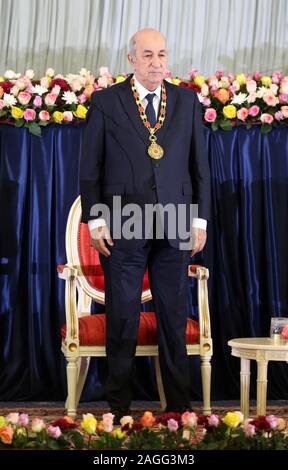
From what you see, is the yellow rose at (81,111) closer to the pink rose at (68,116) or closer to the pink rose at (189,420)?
the pink rose at (68,116)

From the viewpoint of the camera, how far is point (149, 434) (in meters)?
2.21

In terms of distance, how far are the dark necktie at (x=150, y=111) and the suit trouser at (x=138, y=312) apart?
553 mm

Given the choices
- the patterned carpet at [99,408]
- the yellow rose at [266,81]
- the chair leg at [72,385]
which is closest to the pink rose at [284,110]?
the yellow rose at [266,81]

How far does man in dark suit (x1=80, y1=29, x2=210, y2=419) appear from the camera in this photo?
154 inches

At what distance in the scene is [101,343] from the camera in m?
4.32

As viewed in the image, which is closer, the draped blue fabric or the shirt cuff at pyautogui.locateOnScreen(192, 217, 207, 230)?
the shirt cuff at pyautogui.locateOnScreen(192, 217, 207, 230)

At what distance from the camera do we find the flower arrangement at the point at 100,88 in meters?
5.15

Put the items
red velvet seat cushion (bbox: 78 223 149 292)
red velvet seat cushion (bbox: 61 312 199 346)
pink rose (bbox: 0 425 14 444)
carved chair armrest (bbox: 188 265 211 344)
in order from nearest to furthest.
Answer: pink rose (bbox: 0 425 14 444)
red velvet seat cushion (bbox: 61 312 199 346)
carved chair armrest (bbox: 188 265 211 344)
red velvet seat cushion (bbox: 78 223 149 292)

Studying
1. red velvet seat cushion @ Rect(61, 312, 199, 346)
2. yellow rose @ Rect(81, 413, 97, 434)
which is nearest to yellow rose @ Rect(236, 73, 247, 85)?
red velvet seat cushion @ Rect(61, 312, 199, 346)

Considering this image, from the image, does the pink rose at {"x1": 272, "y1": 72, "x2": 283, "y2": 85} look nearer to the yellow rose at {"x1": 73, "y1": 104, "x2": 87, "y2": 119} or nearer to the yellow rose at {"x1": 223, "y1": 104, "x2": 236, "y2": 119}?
the yellow rose at {"x1": 223, "y1": 104, "x2": 236, "y2": 119}

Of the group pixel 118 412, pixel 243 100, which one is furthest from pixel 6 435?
pixel 243 100

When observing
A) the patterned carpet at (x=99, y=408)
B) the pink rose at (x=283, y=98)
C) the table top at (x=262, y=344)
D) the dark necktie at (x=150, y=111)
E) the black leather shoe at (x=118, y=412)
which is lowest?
the patterned carpet at (x=99, y=408)
